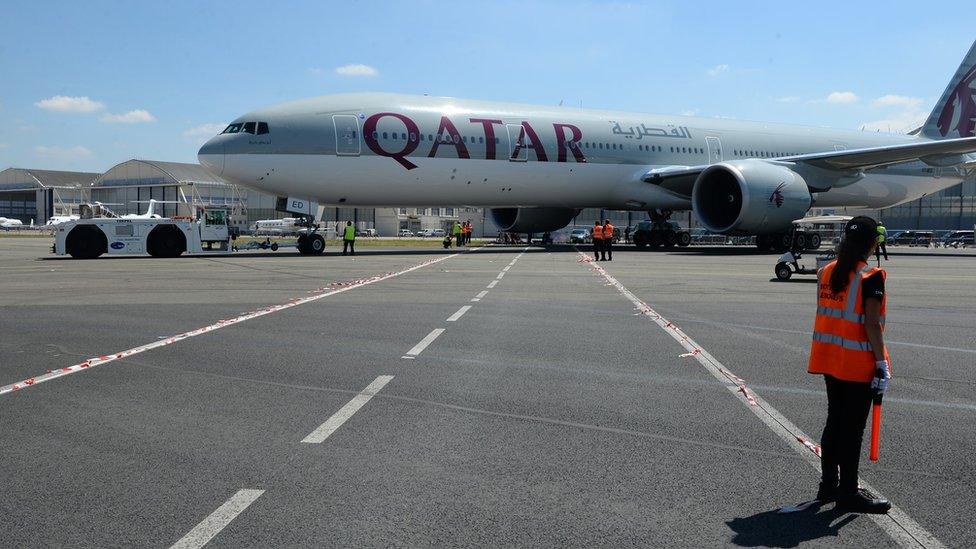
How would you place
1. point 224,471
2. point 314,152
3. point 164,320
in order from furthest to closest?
point 314,152
point 164,320
point 224,471

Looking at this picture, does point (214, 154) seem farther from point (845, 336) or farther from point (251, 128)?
point (845, 336)

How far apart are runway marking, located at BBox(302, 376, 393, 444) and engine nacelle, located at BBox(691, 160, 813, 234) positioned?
82.3 feet

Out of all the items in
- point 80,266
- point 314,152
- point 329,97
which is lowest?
point 80,266

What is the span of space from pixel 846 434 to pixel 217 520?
3.24m

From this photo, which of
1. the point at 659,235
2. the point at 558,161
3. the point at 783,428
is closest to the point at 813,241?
the point at 659,235

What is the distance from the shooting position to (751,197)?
3020 cm

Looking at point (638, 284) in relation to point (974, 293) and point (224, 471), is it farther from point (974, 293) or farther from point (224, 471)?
point (224, 471)

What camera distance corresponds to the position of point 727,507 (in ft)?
14.3

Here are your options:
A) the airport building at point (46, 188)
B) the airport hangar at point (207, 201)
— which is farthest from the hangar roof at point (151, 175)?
the airport building at point (46, 188)

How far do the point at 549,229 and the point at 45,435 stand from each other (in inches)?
1379

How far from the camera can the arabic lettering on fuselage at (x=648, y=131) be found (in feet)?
113

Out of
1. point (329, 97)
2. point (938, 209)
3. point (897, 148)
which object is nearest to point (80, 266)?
point (329, 97)

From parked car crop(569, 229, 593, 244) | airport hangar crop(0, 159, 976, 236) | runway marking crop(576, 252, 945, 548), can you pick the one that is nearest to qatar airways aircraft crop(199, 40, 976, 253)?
runway marking crop(576, 252, 945, 548)

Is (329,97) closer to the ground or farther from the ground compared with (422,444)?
farther from the ground
